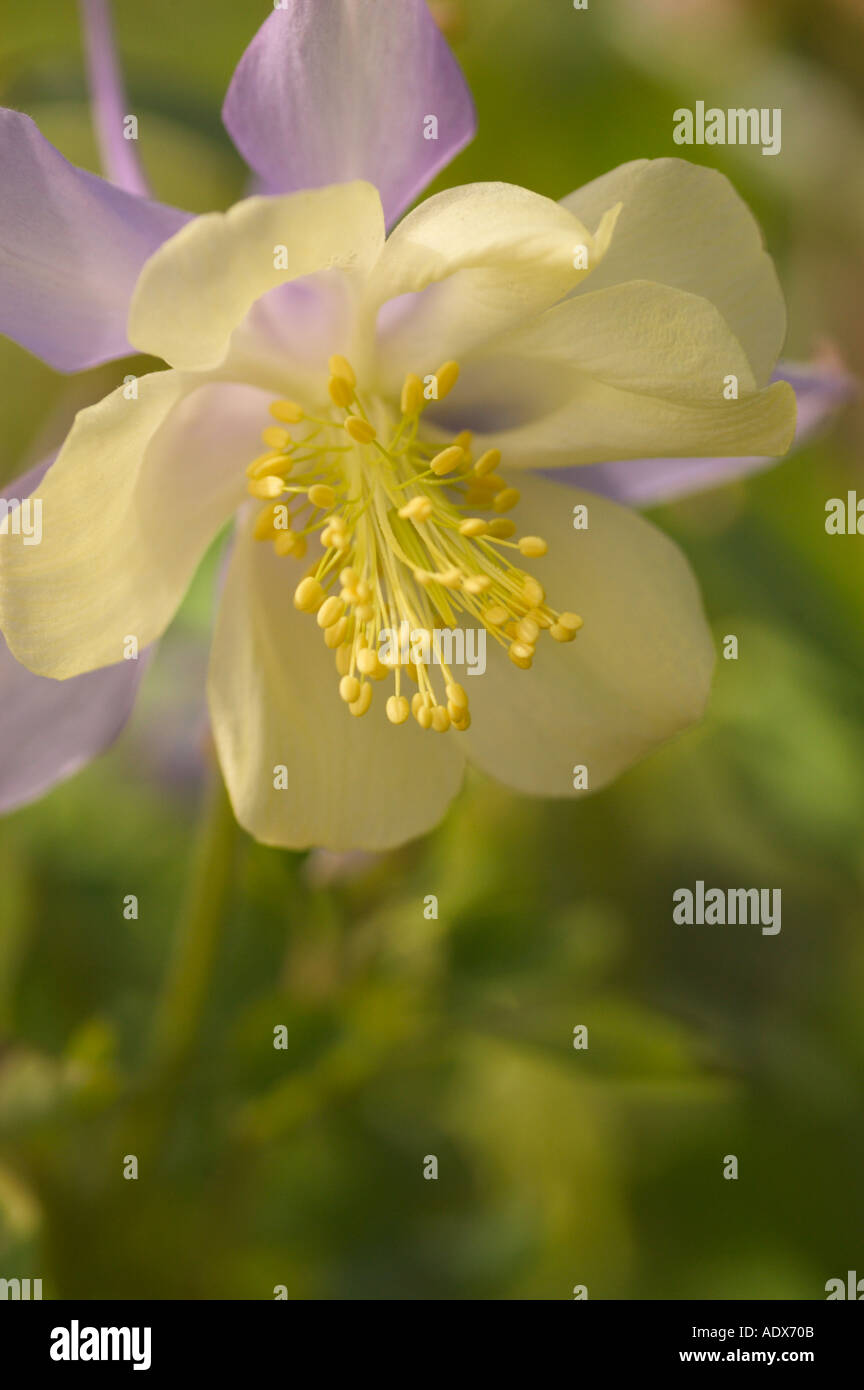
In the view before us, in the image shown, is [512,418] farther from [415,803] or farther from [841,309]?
[841,309]

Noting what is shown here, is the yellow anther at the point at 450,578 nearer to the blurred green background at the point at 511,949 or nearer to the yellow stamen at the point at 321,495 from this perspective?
the yellow stamen at the point at 321,495

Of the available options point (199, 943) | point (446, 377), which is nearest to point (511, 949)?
point (199, 943)

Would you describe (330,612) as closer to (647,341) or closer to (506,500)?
(506,500)

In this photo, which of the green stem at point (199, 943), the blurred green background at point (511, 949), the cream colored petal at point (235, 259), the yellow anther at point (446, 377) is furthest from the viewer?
the blurred green background at point (511, 949)

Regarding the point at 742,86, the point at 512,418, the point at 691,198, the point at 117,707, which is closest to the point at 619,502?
the point at 512,418

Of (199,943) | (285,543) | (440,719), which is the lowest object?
(199,943)

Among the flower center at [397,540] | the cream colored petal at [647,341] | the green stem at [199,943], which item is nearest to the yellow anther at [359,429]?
the flower center at [397,540]

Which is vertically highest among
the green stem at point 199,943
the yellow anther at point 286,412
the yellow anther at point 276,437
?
the yellow anther at point 286,412
